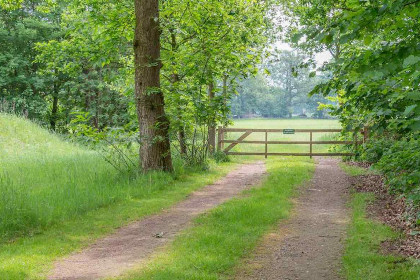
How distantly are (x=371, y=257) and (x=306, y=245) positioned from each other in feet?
3.36

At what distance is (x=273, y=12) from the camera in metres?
22.7

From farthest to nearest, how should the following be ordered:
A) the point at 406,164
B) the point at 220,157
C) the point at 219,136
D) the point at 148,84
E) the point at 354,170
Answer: the point at 219,136, the point at 220,157, the point at 354,170, the point at 148,84, the point at 406,164

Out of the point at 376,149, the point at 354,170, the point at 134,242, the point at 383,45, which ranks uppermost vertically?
the point at 383,45

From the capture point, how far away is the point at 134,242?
21.9ft

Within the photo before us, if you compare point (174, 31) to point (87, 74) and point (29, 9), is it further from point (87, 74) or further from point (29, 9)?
point (29, 9)

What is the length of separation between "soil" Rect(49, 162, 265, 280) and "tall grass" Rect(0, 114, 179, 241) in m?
1.26

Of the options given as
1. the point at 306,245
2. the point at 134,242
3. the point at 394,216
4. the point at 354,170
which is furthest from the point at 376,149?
the point at 354,170

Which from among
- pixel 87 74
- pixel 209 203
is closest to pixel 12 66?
pixel 87 74

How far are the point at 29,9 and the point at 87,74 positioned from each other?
7.44 meters

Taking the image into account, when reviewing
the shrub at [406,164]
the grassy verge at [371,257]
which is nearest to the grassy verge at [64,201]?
the grassy verge at [371,257]

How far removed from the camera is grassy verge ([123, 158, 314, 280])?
528 cm

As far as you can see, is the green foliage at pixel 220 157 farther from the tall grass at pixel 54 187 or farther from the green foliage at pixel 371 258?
the green foliage at pixel 371 258

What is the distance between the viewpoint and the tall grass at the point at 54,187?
7.32m

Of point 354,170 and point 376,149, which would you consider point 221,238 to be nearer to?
point 376,149
